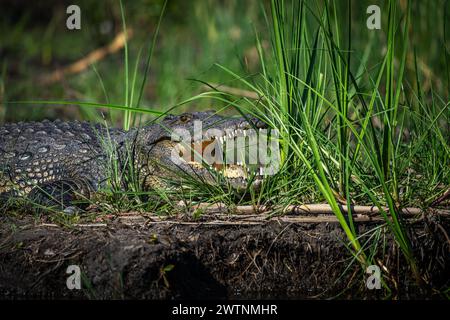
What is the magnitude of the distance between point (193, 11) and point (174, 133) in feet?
17.3

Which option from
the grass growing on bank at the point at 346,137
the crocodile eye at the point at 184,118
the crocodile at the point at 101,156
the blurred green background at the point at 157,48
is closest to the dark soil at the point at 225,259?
the grass growing on bank at the point at 346,137

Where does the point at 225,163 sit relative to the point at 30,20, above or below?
below

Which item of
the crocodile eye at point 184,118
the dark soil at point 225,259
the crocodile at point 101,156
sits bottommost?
the dark soil at point 225,259

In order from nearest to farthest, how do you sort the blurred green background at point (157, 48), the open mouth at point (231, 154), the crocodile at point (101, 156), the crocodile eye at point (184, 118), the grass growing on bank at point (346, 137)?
the grass growing on bank at point (346, 137) < the open mouth at point (231, 154) < the crocodile at point (101, 156) < the crocodile eye at point (184, 118) < the blurred green background at point (157, 48)

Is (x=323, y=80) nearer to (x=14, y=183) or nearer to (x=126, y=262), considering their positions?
(x=126, y=262)

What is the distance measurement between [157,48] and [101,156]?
5.66 metres

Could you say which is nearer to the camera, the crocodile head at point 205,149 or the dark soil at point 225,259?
the dark soil at point 225,259

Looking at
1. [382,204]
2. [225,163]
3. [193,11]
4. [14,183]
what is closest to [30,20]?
[193,11]

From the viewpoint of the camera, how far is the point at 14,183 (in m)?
5.63

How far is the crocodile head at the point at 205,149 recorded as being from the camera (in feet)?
15.3

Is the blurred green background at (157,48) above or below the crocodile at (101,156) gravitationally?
above

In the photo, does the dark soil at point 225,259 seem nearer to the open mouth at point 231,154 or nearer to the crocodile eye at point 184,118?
the open mouth at point 231,154
